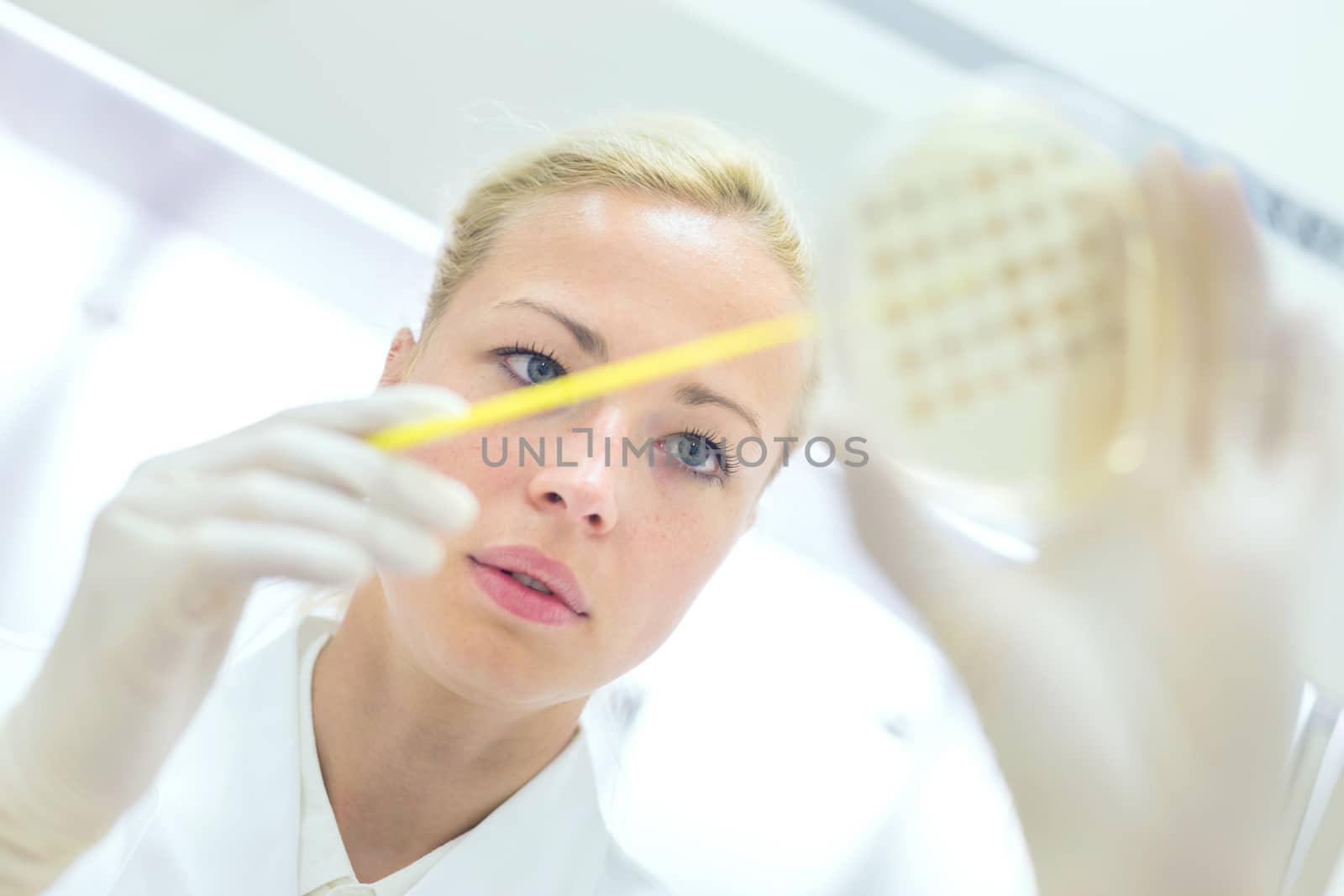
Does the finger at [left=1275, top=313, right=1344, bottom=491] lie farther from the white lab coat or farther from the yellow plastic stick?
the white lab coat

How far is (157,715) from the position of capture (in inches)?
23.9

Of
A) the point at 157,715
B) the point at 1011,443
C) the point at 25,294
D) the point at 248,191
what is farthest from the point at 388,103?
the point at 1011,443

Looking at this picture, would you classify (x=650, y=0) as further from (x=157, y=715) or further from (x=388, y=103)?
(x=157, y=715)

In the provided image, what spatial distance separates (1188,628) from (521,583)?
0.38 metres

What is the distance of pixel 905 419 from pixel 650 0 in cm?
60

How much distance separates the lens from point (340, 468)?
56 centimetres

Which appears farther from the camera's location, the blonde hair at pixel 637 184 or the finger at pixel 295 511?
the blonde hair at pixel 637 184

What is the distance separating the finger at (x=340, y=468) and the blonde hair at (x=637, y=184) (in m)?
0.23

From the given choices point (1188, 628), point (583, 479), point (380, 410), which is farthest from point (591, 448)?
point (1188, 628)

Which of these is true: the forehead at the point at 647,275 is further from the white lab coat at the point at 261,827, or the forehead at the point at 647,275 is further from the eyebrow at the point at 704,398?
the white lab coat at the point at 261,827

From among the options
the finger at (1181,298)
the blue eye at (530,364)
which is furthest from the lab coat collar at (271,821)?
the finger at (1181,298)

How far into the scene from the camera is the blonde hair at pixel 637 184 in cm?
79

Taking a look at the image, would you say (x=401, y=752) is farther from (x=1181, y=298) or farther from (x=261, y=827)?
(x=1181, y=298)

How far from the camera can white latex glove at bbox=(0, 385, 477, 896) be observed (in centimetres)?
54
